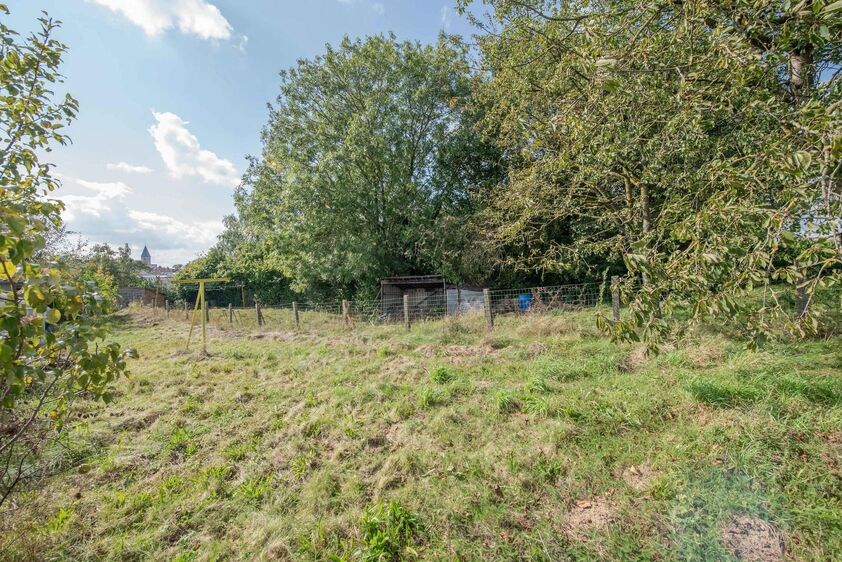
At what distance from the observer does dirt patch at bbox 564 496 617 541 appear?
249 cm

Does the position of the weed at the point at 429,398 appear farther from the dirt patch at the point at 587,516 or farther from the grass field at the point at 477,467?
the dirt patch at the point at 587,516

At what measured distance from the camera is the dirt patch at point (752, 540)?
2.16 metres

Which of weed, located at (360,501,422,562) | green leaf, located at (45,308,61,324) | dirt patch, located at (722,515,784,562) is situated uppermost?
green leaf, located at (45,308,61,324)

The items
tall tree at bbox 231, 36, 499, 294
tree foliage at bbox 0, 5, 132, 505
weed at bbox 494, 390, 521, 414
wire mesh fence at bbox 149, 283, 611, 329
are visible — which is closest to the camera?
tree foliage at bbox 0, 5, 132, 505

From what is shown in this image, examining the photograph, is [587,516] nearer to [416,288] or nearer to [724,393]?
[724,393]

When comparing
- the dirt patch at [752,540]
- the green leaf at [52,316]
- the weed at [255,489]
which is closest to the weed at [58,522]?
the weed at [255,489]

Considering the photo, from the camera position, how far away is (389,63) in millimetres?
15883

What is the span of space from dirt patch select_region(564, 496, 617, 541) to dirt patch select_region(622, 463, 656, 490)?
30 cm

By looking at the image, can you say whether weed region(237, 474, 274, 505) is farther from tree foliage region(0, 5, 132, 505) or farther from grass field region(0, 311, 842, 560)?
tree foliage region(0, 5, 132, 505)

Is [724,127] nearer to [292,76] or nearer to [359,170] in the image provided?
[359,170]

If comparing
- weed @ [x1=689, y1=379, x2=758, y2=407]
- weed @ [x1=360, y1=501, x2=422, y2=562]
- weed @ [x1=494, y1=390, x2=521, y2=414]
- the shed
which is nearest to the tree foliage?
weed @ [x1=360, y1=501, x2=422, y2=562]

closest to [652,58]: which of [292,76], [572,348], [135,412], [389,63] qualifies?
[572,348]

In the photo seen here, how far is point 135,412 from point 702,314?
7.02 m

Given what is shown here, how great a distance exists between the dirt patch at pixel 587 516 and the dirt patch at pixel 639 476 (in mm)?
296
